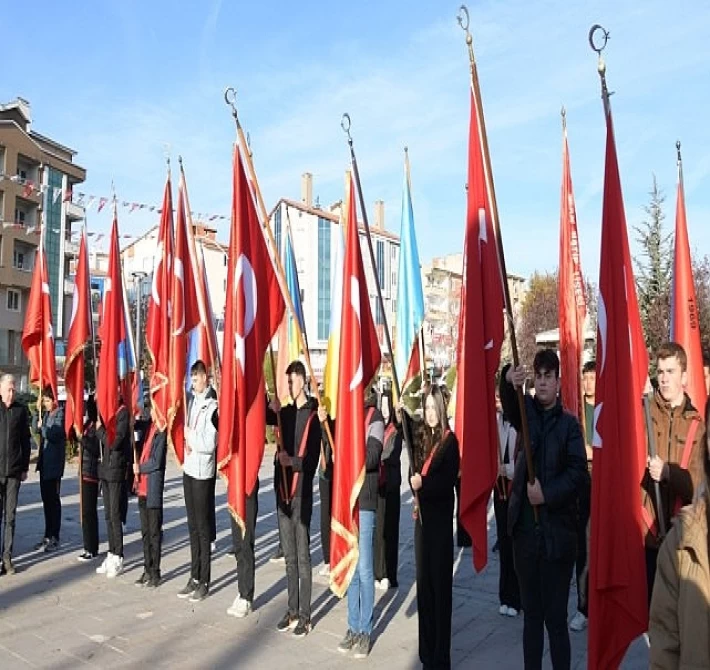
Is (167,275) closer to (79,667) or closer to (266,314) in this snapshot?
(266,314)

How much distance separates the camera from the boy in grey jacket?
725 centimetres

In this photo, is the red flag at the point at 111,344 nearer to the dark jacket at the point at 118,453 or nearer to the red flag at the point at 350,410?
the dark jacket at the point at 118,453

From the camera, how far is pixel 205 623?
6492 mm

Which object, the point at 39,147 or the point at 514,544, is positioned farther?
the point at 39,147

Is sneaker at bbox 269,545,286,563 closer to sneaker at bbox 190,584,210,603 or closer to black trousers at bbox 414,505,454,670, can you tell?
sneaker at bbox 190,584,210,603

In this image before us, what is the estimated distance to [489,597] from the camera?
24.3 ft

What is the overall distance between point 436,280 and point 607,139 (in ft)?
241

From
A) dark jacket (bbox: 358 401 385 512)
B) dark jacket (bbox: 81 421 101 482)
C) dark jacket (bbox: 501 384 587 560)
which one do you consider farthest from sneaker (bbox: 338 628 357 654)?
dark jacket (bbox: 81 421 101 482)

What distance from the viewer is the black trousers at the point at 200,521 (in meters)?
7.22

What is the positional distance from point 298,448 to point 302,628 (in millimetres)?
1541

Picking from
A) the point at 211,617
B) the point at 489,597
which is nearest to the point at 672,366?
the point at 489,597

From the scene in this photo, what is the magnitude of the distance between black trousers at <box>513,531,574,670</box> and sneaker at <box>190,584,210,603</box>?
12.6 ft

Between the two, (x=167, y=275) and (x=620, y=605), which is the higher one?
(x=167, y=275)

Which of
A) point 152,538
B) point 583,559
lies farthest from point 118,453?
point 583,559
